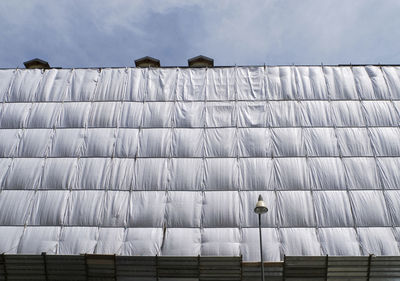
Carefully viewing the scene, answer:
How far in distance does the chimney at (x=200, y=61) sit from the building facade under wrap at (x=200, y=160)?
2521 mm

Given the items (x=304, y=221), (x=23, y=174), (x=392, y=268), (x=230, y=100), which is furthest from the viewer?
(x=230, y=100)

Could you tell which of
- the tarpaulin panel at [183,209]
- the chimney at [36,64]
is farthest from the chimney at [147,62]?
the tarpaulin panel at [183,209]

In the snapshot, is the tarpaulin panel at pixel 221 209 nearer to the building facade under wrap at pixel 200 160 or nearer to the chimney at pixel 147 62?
the building facade under wrap at pixel 200 160

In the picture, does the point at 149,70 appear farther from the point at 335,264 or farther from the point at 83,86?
the point at 335,264

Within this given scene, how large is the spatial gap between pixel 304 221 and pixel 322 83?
8956 millimetres

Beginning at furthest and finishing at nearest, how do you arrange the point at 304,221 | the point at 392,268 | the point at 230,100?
the point at 230,100, the point at 304,221, the point at 392,268

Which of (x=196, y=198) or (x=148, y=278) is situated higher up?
(x=196, y=198)

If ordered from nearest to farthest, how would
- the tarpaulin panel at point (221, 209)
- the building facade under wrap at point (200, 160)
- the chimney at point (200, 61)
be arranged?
1. the building facade under wrap at point (200, 160)
2. the tarpaulin panel at point (221, 209)
3. the chimney at point (200, 61)

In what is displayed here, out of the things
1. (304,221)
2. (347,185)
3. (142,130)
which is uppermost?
(142,130)

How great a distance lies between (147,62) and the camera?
28812 mm

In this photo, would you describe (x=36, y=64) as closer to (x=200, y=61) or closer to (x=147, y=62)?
(x=147, y=62)

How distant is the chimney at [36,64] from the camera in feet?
94.8

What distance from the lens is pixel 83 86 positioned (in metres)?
25.8

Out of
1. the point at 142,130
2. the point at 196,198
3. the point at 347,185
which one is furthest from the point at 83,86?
the point at 347,185
